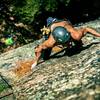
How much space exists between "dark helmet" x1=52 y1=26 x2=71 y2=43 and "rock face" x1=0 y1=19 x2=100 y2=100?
589 mm

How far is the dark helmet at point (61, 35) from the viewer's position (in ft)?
21.0

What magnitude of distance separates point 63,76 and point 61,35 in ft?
2.76

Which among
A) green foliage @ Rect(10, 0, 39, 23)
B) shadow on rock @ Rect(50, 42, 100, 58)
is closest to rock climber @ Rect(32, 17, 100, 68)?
shadow on rock @ Rect(50, 42, 100, 58)

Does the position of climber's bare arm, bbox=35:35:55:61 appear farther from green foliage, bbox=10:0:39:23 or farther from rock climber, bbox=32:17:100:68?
green foliage, bbox=10:0:39:23

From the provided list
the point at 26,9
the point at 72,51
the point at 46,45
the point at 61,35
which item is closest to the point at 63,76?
the point at 61,35

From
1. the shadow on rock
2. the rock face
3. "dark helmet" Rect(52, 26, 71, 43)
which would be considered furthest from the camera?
the shadow on rock

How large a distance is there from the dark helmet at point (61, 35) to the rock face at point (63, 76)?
589mm

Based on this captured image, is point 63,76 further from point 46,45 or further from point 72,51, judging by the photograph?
point 72,51

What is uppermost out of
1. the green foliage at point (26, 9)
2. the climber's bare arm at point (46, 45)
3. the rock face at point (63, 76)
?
the green foliage at point (26, 9)

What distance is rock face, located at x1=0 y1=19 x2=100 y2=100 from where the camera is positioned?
17.7 feet

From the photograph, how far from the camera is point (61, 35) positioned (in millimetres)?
6398

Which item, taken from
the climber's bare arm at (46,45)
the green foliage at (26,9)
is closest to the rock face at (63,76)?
the climber's bare arm at (46,45)

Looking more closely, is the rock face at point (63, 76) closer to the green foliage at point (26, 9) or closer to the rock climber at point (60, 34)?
the rock climber at point (60, 34)

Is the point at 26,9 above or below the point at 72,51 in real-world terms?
above
